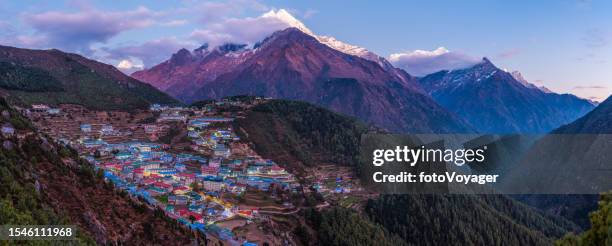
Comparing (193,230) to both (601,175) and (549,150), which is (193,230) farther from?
(549,150)

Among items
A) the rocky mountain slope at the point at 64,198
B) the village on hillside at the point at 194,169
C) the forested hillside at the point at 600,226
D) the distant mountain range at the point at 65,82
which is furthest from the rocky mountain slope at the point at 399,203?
the forested hillside at the point at 600,226

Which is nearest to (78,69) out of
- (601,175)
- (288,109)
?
(288,109)

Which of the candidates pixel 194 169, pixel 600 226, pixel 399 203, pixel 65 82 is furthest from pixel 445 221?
pixel 65 82

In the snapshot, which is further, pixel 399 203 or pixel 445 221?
pixel 399 203

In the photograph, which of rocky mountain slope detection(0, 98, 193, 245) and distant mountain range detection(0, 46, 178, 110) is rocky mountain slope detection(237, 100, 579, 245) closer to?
rocky mountain slope detection(0, 98, 193, 245)

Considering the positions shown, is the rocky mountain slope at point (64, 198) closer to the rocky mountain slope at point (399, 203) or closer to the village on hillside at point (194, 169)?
the village on hillside at point (194, 169)

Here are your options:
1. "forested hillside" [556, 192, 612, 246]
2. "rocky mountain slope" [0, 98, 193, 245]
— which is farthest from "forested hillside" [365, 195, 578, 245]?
"forested hillside" [556, 192, 612, 246]

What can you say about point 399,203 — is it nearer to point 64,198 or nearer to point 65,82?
point 64,198
